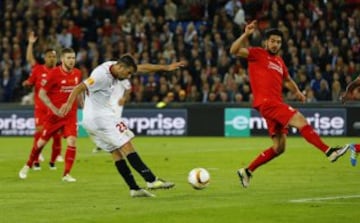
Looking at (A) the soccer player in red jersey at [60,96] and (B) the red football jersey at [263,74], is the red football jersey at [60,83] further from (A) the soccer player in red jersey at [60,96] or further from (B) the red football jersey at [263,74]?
(B) the red football jersey at [263,74]

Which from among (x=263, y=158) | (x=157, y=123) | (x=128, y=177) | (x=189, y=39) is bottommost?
(x=157, y=123)

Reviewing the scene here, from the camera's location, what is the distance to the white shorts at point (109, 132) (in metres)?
14.9

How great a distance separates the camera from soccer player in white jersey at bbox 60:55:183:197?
48.6ft

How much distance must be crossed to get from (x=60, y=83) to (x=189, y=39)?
57.4ft

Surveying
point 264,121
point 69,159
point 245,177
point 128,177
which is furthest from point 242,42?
point 264,121

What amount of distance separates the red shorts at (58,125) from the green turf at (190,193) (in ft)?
2.64

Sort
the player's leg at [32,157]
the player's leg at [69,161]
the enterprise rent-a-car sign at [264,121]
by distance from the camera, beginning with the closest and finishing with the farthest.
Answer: the player's leg at [69,161]
the player's leg at [32,157]
the enterprise rent-a-car sign at [264,121]

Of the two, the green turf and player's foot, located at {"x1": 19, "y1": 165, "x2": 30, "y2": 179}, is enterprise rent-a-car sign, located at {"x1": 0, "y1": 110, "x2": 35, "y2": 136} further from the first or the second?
player's foot, located at {"x1": 19, "y1": 165, "x2": 30, "y2": 179}

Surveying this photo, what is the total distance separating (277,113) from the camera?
52.6 ft

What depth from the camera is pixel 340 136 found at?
32344 mm

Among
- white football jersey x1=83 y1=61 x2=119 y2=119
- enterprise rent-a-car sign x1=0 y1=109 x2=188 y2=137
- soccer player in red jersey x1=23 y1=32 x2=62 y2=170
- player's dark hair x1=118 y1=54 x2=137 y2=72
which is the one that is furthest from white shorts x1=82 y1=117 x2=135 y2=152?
enterprise rent-a-car sign x1=0 y1=109 x2=188 y2=137

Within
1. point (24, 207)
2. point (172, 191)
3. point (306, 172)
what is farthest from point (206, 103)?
point (24, 207)

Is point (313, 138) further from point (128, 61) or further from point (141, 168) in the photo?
point (128, 61)

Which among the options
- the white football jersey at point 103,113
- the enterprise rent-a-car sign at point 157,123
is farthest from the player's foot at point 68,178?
the enterprise rent-a-car sign at point 157,123
